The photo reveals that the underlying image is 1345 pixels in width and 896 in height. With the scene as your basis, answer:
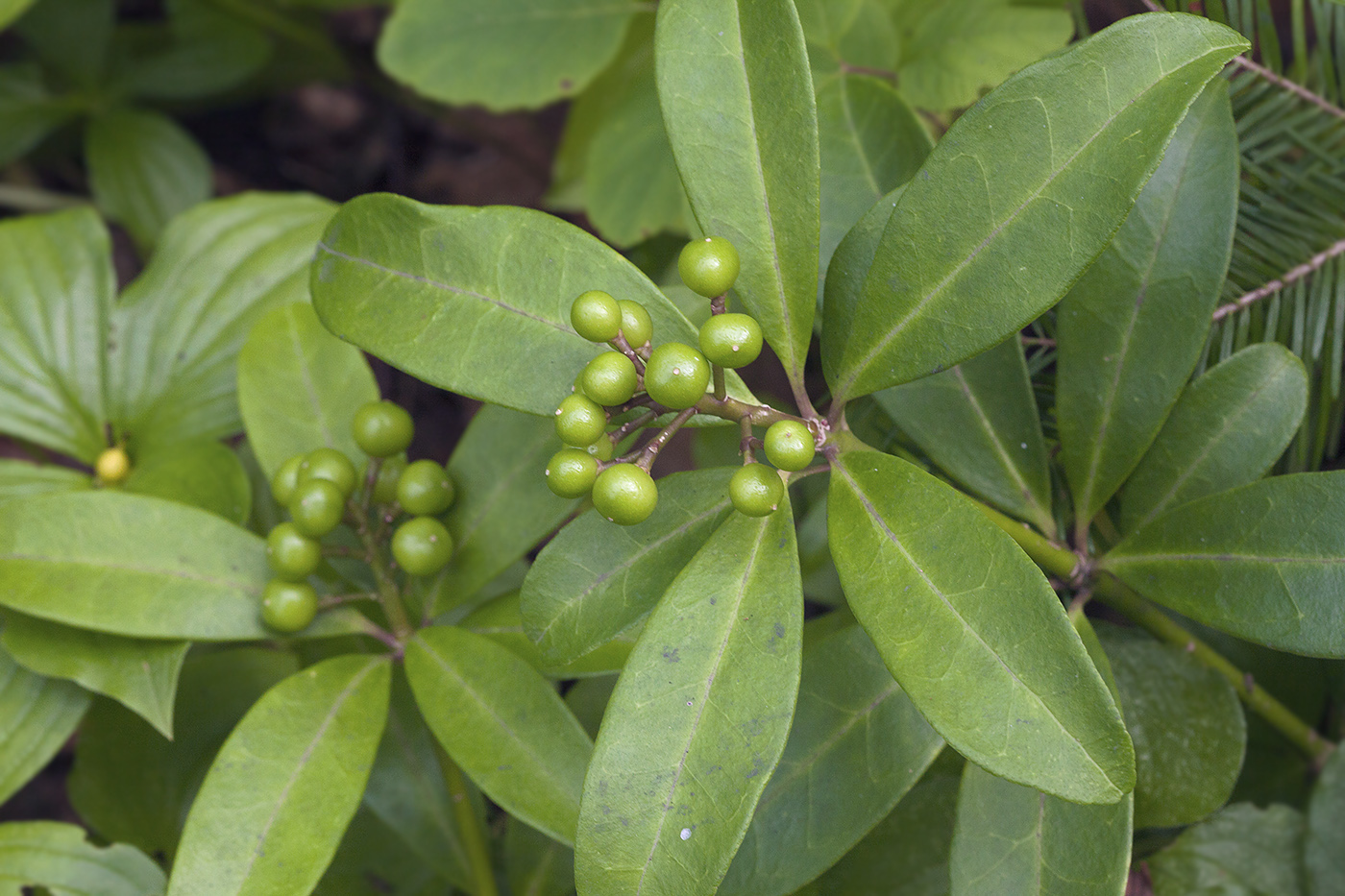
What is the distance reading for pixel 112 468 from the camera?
211 centimetres

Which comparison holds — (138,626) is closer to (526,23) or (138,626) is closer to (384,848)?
(384,848)

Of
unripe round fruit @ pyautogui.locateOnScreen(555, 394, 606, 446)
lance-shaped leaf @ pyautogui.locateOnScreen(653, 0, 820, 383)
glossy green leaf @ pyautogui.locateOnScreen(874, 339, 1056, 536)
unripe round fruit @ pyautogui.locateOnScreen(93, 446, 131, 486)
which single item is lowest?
unripe round fruit @ pyautogui.locateOnScreen(93, 446, 131, 486)

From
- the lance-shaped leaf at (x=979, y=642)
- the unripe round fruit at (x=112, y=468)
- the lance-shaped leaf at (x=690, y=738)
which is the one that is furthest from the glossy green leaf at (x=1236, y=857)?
the unripe round fruit at (x=112, y=468)

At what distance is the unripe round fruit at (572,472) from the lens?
1.07 metres

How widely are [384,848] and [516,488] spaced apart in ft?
3.24

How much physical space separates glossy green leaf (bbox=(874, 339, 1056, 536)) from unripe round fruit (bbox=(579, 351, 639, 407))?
0.49m

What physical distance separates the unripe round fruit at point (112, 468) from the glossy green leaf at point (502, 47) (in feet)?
4.03

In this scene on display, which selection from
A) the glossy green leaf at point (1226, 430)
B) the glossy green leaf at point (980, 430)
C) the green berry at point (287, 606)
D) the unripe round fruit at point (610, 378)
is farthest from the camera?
the green berry at point (287, 606)

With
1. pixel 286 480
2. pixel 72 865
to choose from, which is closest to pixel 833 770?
pixel 286 480

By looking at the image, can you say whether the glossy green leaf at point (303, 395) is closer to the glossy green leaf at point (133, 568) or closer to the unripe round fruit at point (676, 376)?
the glossy green leaf at point (133, 568)

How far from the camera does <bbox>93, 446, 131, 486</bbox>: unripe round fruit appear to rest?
2104 mm

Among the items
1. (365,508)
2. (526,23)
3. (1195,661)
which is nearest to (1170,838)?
(1195,661)

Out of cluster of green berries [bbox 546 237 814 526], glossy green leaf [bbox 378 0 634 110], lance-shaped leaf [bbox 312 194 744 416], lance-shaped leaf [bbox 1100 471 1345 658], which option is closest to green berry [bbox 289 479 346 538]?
lance-shaped leaf [bbox 312 194 744 416]

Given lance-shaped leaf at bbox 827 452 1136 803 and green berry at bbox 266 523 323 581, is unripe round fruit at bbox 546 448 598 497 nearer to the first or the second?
lance-shaped leaf at bbox 827 452 1136 803
